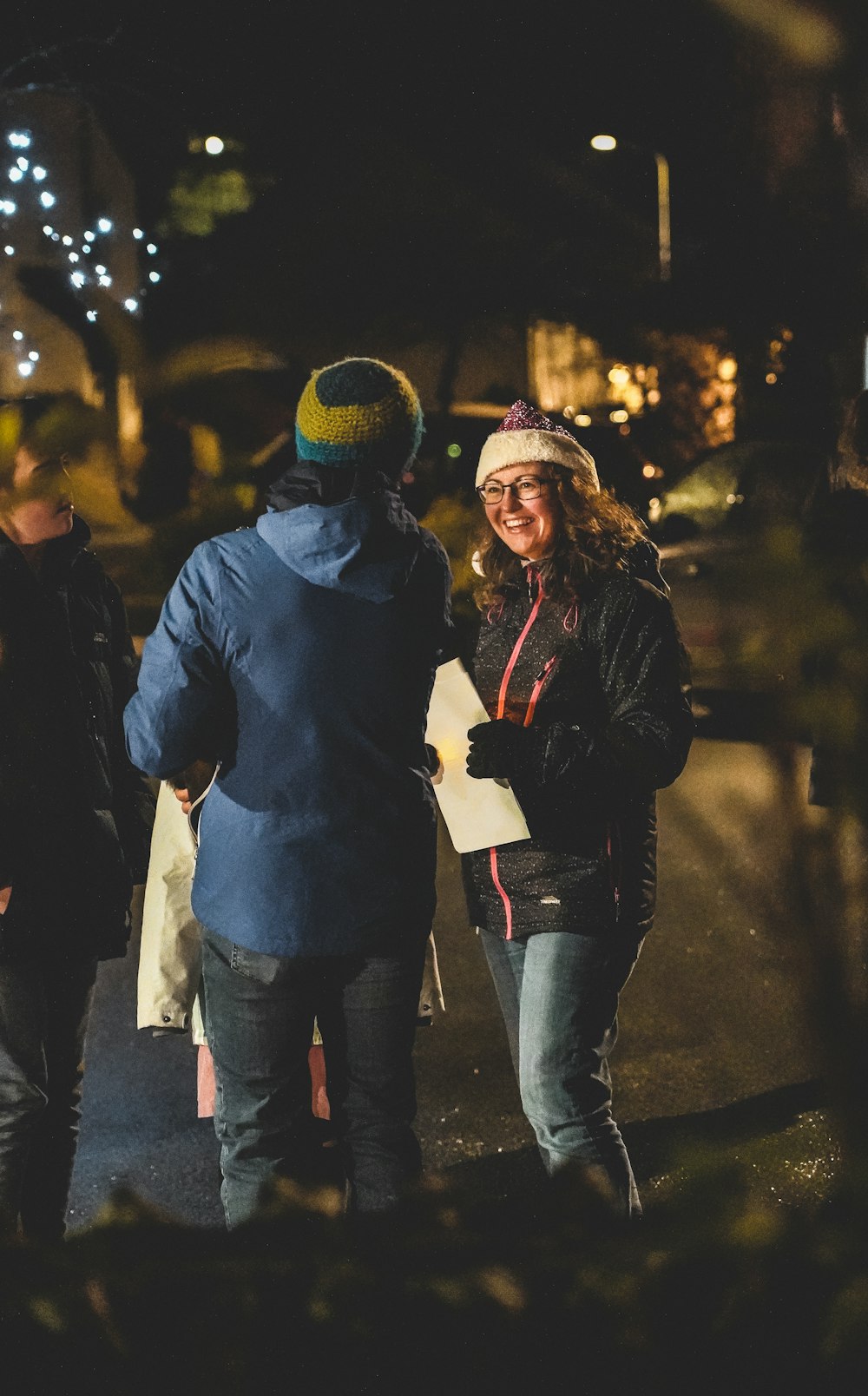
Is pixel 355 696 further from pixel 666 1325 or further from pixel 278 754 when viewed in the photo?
pixel 666 1325

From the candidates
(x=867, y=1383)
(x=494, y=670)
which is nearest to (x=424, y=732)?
(x=494, y=670)

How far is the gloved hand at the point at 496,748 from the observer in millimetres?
2389

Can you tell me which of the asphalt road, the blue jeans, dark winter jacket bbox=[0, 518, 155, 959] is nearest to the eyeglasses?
the asphalt road

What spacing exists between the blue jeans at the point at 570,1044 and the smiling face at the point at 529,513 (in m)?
0.85

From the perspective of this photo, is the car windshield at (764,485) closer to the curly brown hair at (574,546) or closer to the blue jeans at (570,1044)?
the curly brown hair at (574,546)

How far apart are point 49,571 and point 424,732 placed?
0.86 m

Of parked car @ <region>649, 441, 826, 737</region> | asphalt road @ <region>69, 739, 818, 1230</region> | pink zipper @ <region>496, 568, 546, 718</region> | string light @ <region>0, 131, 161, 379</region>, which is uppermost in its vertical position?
string light @ <region>0, 131, 161, 379</region>

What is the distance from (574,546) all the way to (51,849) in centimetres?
128

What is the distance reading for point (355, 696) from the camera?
2098 millimetres

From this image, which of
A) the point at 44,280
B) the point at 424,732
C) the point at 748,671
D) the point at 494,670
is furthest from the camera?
the point at 494,670

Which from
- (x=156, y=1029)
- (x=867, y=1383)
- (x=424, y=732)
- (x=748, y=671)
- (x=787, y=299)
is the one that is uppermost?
(x=787, y=299)

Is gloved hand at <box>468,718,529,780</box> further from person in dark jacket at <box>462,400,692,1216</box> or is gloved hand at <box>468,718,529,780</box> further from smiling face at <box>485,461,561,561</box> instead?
smiling face at <box>485,461,561,561</box>

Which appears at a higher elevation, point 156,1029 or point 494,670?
point 494,670

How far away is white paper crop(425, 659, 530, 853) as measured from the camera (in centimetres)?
250
